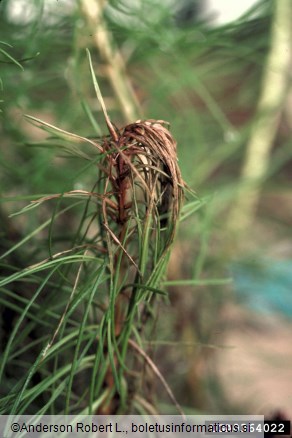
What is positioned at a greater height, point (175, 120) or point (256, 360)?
point (175, 120)

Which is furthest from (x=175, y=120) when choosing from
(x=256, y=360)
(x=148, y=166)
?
(x=256, y=360)

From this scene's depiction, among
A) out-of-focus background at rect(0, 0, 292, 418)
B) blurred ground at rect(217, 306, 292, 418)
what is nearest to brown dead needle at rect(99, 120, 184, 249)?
out-of-focus background at rect(0, 0, 292, 418)

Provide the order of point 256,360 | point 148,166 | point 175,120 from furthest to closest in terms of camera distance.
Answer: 1. point 256,360
2. point 175,120
3. point 148,166

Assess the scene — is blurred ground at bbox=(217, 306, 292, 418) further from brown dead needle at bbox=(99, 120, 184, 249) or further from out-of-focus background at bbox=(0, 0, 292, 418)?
brown dead needle at bbox=(99, 120, 184, 249)

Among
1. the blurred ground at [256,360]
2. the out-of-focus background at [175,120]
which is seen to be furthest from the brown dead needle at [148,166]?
the blurred ground at [256,360]

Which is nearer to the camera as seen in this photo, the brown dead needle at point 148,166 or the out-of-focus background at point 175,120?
the brown dead needle at point 148,166

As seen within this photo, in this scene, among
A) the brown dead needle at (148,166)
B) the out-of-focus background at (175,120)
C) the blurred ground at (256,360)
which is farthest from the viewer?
the blurred ground at (256,360)

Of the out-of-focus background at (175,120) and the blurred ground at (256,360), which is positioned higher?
the out-of-focus background at (175,120)

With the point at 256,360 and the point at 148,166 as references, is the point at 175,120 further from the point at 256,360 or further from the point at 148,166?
the point at 256,360

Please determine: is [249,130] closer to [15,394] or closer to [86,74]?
[86,74]

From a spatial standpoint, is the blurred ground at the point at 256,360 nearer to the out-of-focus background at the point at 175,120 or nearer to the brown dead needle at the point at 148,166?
the out-of-focus background at the point at 175,120

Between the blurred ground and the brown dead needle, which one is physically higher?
the brown dead needle

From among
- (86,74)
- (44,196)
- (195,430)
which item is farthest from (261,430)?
(86,74)
